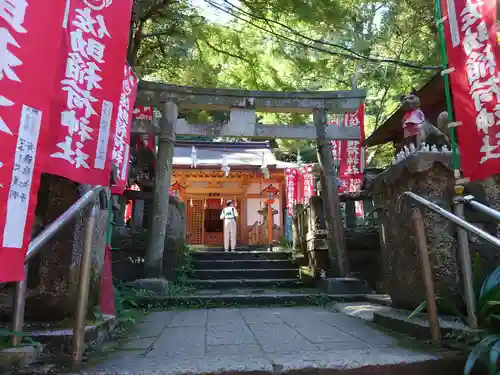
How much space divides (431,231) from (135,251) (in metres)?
5.92

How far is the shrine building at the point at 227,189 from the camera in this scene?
15.6 m

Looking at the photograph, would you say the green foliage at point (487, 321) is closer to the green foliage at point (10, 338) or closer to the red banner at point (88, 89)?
the green foliage at point (10, 338)

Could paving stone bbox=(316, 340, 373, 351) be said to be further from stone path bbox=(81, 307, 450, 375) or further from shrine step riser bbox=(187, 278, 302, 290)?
shrine step riser bbox=(187, 278, 302, 290)

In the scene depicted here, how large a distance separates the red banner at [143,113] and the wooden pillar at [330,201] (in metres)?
3.72

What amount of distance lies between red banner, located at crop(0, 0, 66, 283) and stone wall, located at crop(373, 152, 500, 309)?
9.99 feet

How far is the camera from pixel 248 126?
7.89 m

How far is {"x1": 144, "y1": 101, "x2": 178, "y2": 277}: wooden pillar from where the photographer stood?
264 inches

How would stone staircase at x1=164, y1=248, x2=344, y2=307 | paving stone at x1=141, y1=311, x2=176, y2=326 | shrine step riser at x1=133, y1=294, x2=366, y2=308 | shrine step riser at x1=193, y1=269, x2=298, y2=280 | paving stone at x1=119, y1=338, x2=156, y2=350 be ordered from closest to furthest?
1. paving stone at x1=119, y1=338, x2=156, y2=350
2. paving stone at x1=141, y1=311, x2=176, y2=326
3. shrine step riser at x1=133, y1=294, x2=366, y2=308
4. stone staircase at x1=164, y1=248, x2=344, y2=307
5. shrine step riser at x1=193, y1=269, x2=298, y2=280

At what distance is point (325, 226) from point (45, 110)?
6.50 meters

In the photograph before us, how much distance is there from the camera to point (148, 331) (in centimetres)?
365

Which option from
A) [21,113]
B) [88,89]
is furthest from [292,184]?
[21,113]

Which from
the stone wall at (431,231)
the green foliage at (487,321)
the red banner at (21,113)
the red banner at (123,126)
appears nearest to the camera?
the red banner at (21,113)

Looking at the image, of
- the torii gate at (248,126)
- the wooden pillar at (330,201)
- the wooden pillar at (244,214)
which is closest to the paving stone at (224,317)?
the torii gate at (248,126)

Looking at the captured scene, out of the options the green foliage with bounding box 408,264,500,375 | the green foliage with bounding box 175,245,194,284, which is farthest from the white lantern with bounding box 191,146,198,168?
the green foliage with bounding box 408,264,500,375
